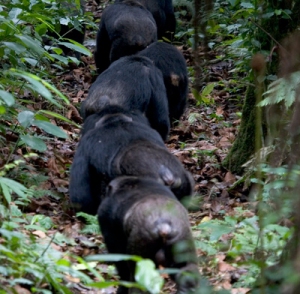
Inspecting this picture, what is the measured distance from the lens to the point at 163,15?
1132 cm

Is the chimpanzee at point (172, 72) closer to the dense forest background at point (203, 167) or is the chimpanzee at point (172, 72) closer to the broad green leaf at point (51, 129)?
the dense forest background at point (203, 167)

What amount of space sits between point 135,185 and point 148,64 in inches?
128

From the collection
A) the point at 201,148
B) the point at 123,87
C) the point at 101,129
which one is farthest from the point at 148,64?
the point at 101,129

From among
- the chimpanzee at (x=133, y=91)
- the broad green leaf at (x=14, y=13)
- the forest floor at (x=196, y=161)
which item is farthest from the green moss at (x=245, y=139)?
the broad green leaf at (x=14, y=13)

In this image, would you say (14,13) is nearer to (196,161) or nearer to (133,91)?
(133,91)

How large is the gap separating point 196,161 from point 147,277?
5022 mm

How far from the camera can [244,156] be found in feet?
22.0

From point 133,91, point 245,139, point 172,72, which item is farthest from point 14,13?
point 245,139

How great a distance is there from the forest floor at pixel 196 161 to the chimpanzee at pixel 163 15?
94cm

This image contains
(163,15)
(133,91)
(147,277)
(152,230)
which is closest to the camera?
(147,277)

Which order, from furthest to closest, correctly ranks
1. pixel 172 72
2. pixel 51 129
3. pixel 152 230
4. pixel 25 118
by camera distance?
1. pixel 172 72
2. pixel 25 118
3. pixel 51 129
4. pixel 152 230

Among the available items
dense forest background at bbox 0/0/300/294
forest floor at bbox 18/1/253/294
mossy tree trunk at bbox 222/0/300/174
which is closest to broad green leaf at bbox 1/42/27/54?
dense forest background at bbox 0/0/300/294

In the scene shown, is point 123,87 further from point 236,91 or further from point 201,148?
point 236,91

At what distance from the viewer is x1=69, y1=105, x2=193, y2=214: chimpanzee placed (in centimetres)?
487
